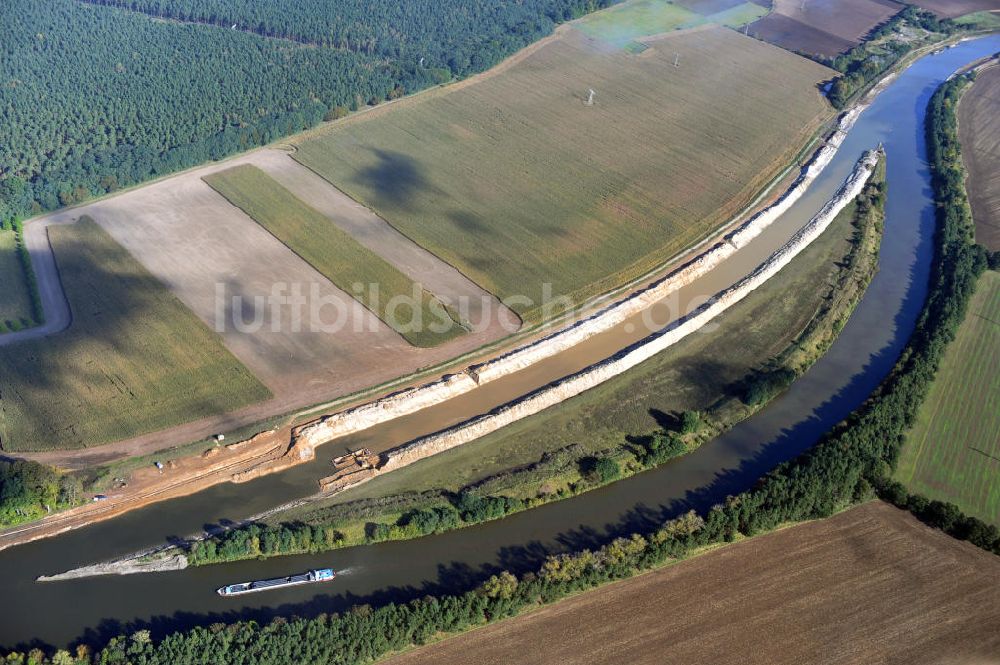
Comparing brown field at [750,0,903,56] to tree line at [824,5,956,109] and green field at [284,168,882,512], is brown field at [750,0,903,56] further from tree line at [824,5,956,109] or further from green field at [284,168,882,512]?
green field at [284,168,882,512]

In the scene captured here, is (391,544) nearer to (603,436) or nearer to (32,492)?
(603,436)

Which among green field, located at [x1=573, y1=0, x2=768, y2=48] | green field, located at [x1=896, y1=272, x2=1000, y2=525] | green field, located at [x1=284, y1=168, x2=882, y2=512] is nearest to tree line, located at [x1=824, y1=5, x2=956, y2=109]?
green field, located at [x1=573, y1=0, x2=768, y2=48]

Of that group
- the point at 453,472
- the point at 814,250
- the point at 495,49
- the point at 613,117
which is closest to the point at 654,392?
the point at 453,472

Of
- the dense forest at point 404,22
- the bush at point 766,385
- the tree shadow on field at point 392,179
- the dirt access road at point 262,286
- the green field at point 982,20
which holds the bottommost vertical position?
the dirt access road at point 262,286

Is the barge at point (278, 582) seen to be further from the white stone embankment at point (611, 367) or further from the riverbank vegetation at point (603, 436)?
Answer: the white stone embankment at point (611, 367)

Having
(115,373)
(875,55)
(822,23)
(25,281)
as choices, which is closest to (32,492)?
(115,373)

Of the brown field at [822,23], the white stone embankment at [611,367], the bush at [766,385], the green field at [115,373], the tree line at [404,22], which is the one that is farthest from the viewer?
the brown field at [822,23]

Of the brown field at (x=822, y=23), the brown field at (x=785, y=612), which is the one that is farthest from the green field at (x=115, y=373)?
the brown field at (x=822, y=23)

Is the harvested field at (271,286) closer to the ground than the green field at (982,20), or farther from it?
closer to the ground
